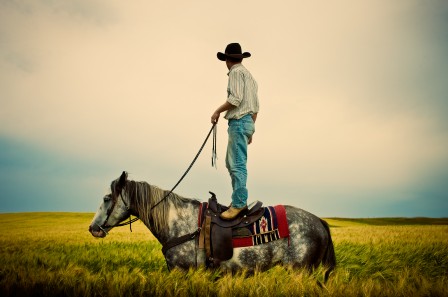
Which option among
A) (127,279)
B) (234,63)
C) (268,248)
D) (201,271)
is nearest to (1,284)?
(127,279)

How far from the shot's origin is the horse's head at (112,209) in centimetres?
594

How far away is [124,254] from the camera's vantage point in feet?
33.9

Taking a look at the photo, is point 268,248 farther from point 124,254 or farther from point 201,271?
point 124,254

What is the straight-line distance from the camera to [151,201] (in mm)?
5992

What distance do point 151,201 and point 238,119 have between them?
217 centimetres

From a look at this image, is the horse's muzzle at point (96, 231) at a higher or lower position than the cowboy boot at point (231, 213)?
lower

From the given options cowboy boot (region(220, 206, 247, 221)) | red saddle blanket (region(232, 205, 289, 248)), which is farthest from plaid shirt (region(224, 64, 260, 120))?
red saddle blanket (region(232, 205, 289, 248))

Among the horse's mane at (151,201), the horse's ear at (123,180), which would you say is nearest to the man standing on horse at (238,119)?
the horse's mane at (151,201)

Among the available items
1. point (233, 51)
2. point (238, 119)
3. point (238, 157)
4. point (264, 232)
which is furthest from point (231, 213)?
point (233, 51)

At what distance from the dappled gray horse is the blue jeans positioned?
2.74 feet

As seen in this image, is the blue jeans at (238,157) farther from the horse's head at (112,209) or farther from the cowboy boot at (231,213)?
the horse's head at (112,209)

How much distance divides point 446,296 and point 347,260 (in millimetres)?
5870

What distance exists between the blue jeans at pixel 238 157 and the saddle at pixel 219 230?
0.28 m

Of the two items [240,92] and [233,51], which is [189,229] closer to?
[240,92]
